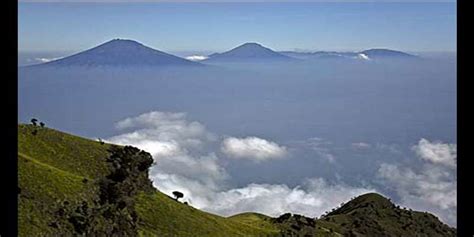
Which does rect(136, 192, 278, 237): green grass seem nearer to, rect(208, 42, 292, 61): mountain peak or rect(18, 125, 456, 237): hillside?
rect(18, 125, 456, 237): hillside

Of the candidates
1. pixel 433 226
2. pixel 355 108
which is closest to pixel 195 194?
pixel 355 108

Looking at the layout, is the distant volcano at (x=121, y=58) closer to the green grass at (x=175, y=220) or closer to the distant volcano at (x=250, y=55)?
the distant volcano at (x=250, y=55)

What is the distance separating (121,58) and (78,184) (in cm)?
586

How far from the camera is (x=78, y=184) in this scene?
16703mm

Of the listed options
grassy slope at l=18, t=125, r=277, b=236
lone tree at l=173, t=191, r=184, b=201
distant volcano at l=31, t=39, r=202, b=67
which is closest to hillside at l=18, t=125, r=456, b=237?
grassy slope at l=18, t=125, r=277, b=236

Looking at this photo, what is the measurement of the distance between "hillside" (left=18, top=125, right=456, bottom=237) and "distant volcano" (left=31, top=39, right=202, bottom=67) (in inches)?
126

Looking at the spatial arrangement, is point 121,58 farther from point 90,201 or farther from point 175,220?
point 175,220

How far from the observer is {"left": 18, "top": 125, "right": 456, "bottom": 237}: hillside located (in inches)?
538

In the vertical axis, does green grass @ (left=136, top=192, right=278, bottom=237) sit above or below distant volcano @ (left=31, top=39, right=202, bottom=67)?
below

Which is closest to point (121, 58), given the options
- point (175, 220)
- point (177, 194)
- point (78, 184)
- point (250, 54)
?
point (250, 54)

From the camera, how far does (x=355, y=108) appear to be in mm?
11781

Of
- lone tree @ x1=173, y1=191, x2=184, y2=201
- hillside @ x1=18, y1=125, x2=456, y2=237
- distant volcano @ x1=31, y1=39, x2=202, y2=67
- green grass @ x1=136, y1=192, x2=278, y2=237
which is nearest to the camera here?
distant volcano @ x1=31, y1=39, x2=202, y2=67

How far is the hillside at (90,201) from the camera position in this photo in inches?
538
